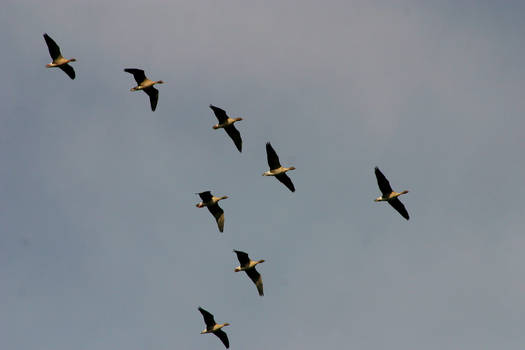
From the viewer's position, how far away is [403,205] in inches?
4998

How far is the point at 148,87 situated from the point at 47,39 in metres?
8.19

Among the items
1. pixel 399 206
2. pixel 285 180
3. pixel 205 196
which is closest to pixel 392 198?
pixel 399 206

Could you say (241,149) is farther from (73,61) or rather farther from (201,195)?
(73,61)

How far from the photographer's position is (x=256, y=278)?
413ft

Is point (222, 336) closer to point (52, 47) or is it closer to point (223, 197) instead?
point (223, 197)

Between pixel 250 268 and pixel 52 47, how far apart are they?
21657mm

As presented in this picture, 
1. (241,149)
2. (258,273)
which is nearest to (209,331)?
(258,273)

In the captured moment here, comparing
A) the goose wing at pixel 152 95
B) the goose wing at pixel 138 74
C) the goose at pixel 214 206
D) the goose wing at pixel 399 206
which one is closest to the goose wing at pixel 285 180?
the goose at pixel 214 206

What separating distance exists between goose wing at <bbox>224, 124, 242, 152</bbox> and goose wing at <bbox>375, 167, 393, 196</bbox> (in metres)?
10.3

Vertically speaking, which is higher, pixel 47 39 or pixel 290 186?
pixel 47 39

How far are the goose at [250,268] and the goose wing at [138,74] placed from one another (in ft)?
48.5

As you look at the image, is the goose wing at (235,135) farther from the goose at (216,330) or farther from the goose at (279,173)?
the goose at (216,330)

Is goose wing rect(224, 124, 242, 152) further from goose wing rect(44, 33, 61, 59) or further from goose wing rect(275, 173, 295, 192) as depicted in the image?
goose wing rect(44, 33, 61, 59)

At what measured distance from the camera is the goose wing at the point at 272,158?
125312 millimetres
